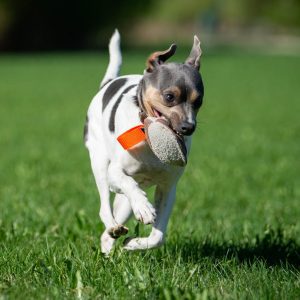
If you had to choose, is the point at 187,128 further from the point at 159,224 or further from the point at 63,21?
the point at 63,21

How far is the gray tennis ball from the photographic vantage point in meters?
4.24

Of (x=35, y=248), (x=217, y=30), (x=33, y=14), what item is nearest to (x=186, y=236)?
(x=35, y=248)

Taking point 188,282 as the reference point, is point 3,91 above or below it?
below

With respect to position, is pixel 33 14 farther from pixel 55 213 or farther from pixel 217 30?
pixel 55 213

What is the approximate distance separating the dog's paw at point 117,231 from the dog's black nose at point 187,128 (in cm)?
87

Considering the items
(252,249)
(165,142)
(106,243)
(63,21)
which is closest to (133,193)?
(165,142)

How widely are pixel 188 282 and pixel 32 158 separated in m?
6.76

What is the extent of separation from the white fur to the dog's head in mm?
213

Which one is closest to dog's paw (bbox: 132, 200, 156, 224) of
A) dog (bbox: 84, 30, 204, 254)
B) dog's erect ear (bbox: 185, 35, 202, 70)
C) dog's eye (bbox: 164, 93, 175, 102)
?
dog (bbox: 84, 30, 204, 254)

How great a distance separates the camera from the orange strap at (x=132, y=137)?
4.54m

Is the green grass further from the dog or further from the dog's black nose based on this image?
the dog's black nose

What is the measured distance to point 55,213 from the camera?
696cm

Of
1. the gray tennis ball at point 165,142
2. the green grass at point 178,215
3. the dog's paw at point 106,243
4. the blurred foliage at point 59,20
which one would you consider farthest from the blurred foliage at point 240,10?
the gray tennis ball at point 165,142

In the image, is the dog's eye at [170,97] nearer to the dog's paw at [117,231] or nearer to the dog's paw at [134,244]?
the dog's paw at [117,231]
